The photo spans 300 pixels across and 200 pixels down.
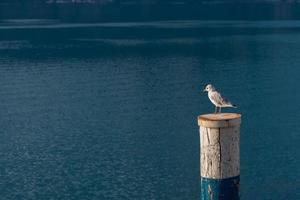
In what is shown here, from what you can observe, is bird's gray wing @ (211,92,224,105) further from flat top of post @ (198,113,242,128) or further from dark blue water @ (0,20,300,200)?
dark blue water @ (0,20,300,200)

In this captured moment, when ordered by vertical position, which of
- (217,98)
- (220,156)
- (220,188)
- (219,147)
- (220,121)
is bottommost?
(220,188)

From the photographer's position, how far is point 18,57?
523 ft

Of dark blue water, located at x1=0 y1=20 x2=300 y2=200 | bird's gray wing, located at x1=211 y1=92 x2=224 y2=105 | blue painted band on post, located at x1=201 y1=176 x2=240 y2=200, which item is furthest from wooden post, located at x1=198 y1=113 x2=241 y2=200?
dark blue water, located at x1=0 y1=20 x2=300 y2=200

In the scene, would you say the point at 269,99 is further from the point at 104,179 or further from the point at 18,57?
the point at 18,57

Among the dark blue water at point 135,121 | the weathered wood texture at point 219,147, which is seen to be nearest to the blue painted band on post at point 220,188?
the weathered wood texture at point 219,147

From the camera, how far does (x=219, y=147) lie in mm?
14258

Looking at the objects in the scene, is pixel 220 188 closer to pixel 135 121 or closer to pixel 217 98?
pixel 217 98

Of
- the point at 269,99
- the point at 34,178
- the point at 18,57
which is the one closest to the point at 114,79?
the point at 269,99

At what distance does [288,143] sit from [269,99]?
29839mm

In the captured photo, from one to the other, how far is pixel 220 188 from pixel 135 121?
66.8 metres

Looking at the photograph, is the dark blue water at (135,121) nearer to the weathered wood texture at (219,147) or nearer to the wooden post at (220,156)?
the wooden post at (220,156)

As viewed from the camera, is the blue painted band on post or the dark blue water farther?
the dark blue water

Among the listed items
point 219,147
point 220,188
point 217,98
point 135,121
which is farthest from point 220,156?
point 135,121

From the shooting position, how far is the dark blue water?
174 ft
